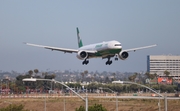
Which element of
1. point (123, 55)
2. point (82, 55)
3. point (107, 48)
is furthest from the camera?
point (82, 55)

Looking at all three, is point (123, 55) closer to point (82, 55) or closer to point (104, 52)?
point (104, 52)

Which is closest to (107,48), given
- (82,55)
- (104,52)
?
(104,52)

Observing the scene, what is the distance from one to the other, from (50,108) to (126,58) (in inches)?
902

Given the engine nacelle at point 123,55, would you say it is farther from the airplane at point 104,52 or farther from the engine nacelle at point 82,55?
the engine nacelle at point 82,55

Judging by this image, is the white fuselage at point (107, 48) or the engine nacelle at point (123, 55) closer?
the white fuselage at point (107, 48)

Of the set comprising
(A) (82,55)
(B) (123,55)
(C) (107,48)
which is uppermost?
(C) (107,48)

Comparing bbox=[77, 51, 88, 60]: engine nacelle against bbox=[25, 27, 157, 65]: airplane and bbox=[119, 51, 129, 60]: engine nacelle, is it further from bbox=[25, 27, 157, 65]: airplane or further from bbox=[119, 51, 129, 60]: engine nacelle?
bbox=[119, 51, 129, 60]: engine nacelle

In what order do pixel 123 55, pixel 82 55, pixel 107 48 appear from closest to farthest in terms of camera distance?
pixel 107 48 → pixel 123 55 → pixel 82 55

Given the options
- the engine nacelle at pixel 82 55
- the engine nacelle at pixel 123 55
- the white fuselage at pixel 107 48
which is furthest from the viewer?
the engine nacelle at pixel 82 55

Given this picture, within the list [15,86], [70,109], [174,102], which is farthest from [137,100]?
[15,86]

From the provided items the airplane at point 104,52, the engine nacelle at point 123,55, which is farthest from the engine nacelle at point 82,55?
the engine nacelle at point 123,55

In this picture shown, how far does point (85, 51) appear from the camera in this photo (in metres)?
109

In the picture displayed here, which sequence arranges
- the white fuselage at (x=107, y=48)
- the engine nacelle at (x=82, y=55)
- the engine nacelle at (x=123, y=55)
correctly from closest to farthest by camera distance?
the white fuselage at (x=107, y=48), the engine nacelle at (x=123, y=55), the engine nacelle at (x=82, y=55)

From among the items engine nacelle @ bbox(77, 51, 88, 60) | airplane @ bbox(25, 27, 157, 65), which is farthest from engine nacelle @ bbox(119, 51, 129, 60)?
engine nacelle @ bbox(77, 51, 88, 60)
